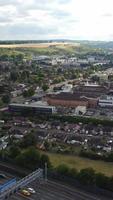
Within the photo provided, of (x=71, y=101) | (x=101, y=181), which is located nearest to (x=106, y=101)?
(x=71, y=101)

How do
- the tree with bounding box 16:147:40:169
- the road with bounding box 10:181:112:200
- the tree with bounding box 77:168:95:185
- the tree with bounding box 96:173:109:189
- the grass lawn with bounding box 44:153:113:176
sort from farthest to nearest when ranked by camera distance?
the grass lawn with bounding box 44:153:113:176 < the tree with bounding box 16:147:40:169 < the tree with bounding box 77:168:95:185 < the tree with bounding box 96:173:109:189 < the road with bounding box 10:181:112:200

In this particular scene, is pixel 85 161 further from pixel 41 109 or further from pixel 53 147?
pixel 41 109

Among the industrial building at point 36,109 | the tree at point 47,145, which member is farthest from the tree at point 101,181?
the industrial building at point 36,109

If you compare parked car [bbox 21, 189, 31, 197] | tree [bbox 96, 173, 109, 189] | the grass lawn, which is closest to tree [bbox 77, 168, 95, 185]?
tree [bbox 96, 173, 109, 189]

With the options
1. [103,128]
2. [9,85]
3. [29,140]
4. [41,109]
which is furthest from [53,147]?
[9,85]

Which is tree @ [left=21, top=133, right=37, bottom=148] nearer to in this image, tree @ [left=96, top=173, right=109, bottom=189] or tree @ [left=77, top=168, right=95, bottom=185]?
tree @ [left=77, top=168, right=95, bottom=185]

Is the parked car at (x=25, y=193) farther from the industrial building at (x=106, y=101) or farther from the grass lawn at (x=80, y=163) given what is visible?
the industrial building at (x=106, y=101)

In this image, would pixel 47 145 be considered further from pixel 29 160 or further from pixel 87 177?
pixel 87 177
